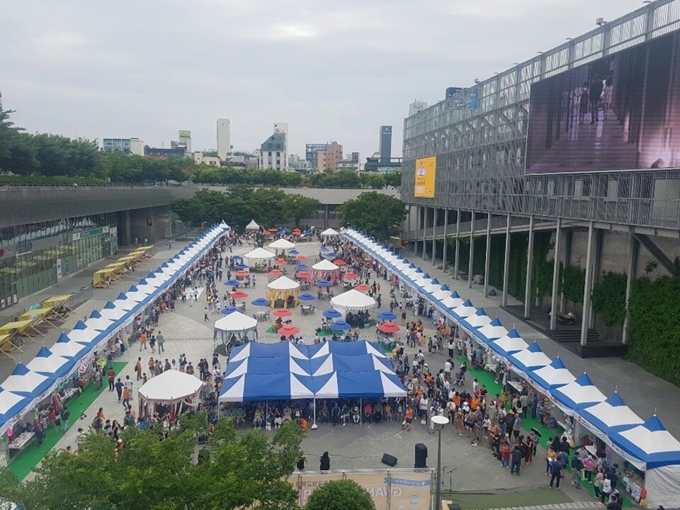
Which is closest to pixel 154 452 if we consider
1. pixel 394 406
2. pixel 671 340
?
pixel 394 406

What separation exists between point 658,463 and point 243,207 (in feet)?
198

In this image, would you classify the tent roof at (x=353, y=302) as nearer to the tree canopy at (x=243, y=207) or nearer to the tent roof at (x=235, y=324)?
the tent roof at (x=235, y=324)

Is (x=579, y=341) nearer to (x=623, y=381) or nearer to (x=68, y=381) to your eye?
(x=623, y=381)

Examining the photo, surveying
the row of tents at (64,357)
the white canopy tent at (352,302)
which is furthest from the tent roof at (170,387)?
the white canopy tent at (352,302)

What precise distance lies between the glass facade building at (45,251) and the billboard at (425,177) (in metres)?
28.1

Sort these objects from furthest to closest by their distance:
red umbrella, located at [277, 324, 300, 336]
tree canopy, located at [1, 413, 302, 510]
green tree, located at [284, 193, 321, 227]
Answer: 1. green tree, located at [284, 193, 321, 227]
2. red umbrella, located at [277, 324, 300, 336]
3. tree canopy, located at [1, 413, 302, 510]

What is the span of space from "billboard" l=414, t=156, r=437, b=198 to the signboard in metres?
37.6

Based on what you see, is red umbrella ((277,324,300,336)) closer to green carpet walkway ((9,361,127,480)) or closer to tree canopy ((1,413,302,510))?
green carpet walkway ((9,361,127,480))

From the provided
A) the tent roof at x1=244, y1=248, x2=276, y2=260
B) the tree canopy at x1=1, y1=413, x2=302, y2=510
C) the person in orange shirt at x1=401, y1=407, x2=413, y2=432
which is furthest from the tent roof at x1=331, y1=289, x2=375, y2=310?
the tree canopy at x1=1, y1=413, x2=302, y2=510

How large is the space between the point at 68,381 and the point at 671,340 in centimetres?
2108

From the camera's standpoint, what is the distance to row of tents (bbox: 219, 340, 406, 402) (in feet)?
57.7

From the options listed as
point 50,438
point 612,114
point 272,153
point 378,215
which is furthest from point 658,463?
point 272,153

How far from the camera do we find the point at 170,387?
58.1 ft

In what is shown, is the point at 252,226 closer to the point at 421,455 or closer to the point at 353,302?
the point at 353,302
